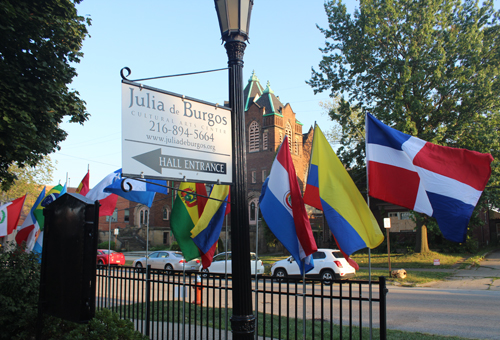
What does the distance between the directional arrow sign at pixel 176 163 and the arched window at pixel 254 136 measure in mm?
42911

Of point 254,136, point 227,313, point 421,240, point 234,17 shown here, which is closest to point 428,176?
point 234,17

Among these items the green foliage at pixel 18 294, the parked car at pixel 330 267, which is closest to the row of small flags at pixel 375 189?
the green foliage at pixel 18 294

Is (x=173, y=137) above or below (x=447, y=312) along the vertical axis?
above

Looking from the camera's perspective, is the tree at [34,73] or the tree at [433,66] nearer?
the tree at [34,73]

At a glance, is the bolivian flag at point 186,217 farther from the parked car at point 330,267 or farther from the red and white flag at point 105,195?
the parked car at point 330,267

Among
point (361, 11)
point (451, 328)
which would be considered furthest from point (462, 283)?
point (361, 11)

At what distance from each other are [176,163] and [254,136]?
43.8m

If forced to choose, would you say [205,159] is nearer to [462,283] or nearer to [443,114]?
[462,283]

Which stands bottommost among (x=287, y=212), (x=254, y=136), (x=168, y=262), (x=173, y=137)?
(x=168, y=262)

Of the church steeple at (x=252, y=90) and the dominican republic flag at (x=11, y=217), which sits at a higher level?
the church steeple at (x=252, y=90)

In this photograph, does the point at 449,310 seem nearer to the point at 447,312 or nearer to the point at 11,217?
the point at 447,312

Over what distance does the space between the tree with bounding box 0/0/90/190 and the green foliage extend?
4.15m

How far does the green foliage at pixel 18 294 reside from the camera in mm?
5902

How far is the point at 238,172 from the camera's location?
4.41m
